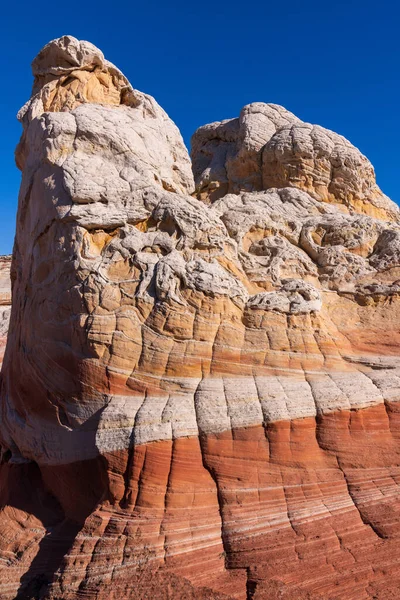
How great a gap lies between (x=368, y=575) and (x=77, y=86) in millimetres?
12088

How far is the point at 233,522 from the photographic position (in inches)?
252

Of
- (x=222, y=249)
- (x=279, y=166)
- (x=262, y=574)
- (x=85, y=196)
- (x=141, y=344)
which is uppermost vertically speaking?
(x=279, y=166)

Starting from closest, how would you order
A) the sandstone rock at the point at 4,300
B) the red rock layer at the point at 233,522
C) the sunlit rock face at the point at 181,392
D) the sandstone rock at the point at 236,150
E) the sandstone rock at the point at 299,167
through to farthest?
the red rock layer at the point at 233,522, the sunlit rock face at the point at 181,392, the sandstone rock at the point at 299,167, the sandstone rock at the point at 236,150, the sandstone rock at the point at 4,300

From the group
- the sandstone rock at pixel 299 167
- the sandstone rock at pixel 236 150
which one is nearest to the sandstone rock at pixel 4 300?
the sandstone rock at pixel 236 150

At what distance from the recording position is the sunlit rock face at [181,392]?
20.1 ft

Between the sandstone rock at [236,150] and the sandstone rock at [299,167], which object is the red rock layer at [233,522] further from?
the sandstone rock at [236,150]

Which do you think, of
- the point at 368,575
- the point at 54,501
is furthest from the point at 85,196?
the point at 368,575

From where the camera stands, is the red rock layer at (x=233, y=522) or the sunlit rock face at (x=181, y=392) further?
the sunlit rock face at (x=181, y=392)

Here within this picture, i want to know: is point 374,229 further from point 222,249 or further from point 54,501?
point 54,501

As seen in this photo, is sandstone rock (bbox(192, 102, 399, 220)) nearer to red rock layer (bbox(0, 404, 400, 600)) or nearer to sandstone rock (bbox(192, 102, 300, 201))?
sandstone rock (bbox(192, 102, 300, 201))

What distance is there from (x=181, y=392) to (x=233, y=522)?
205cm

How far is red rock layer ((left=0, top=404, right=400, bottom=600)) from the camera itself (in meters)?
5.80

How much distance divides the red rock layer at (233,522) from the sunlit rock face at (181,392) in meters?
0.02

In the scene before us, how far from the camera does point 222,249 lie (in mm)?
8938
